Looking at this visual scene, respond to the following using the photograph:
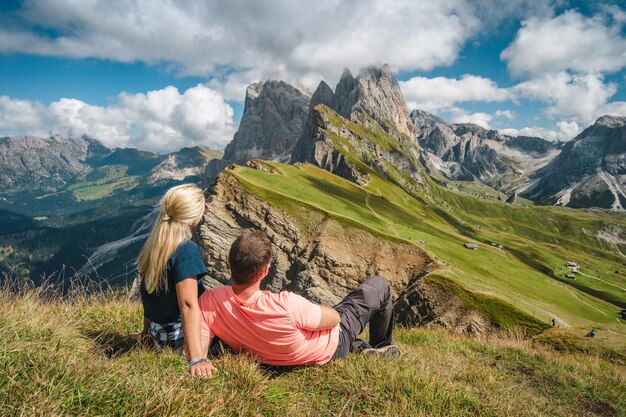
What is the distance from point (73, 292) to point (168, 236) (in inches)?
219

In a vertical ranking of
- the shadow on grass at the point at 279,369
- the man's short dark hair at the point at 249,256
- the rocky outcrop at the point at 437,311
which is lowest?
the rocky outcrop at the point at 437,311

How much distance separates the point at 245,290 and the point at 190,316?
39.2 inches

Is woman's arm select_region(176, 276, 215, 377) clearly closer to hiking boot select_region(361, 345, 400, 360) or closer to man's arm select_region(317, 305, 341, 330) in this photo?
man's arm select_region(317, 305, 341, 330)

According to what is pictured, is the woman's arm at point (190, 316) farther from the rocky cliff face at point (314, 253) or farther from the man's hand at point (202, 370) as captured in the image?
the rocky cliff face at point (314, 253)

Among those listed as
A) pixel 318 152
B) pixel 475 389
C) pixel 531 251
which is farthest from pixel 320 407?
pixel 531 251

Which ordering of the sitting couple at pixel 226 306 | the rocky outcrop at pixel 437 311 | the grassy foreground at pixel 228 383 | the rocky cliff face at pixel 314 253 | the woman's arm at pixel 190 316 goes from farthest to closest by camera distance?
the rocky cliff face at pixel 314 253, the rocky outcrop at pixel 437 311, the sitting couple at pixel 226 306, the woman's arm at pixel 190 316, the grassy foreground at pixel 228 383

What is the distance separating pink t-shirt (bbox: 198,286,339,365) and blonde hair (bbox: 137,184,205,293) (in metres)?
0.95

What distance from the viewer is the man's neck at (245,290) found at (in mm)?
5664

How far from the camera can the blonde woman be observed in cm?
571

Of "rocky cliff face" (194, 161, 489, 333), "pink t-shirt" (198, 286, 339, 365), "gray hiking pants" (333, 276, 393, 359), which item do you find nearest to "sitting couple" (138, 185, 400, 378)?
"pink t-shirt" (198, 286, 339, 365)

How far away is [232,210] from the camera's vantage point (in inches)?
1607

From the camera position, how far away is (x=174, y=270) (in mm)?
5961

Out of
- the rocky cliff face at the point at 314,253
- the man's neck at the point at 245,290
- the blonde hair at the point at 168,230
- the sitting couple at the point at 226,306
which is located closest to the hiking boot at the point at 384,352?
the sitting couple at the point at 226,306

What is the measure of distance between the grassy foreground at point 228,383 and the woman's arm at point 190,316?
0.82 ft
